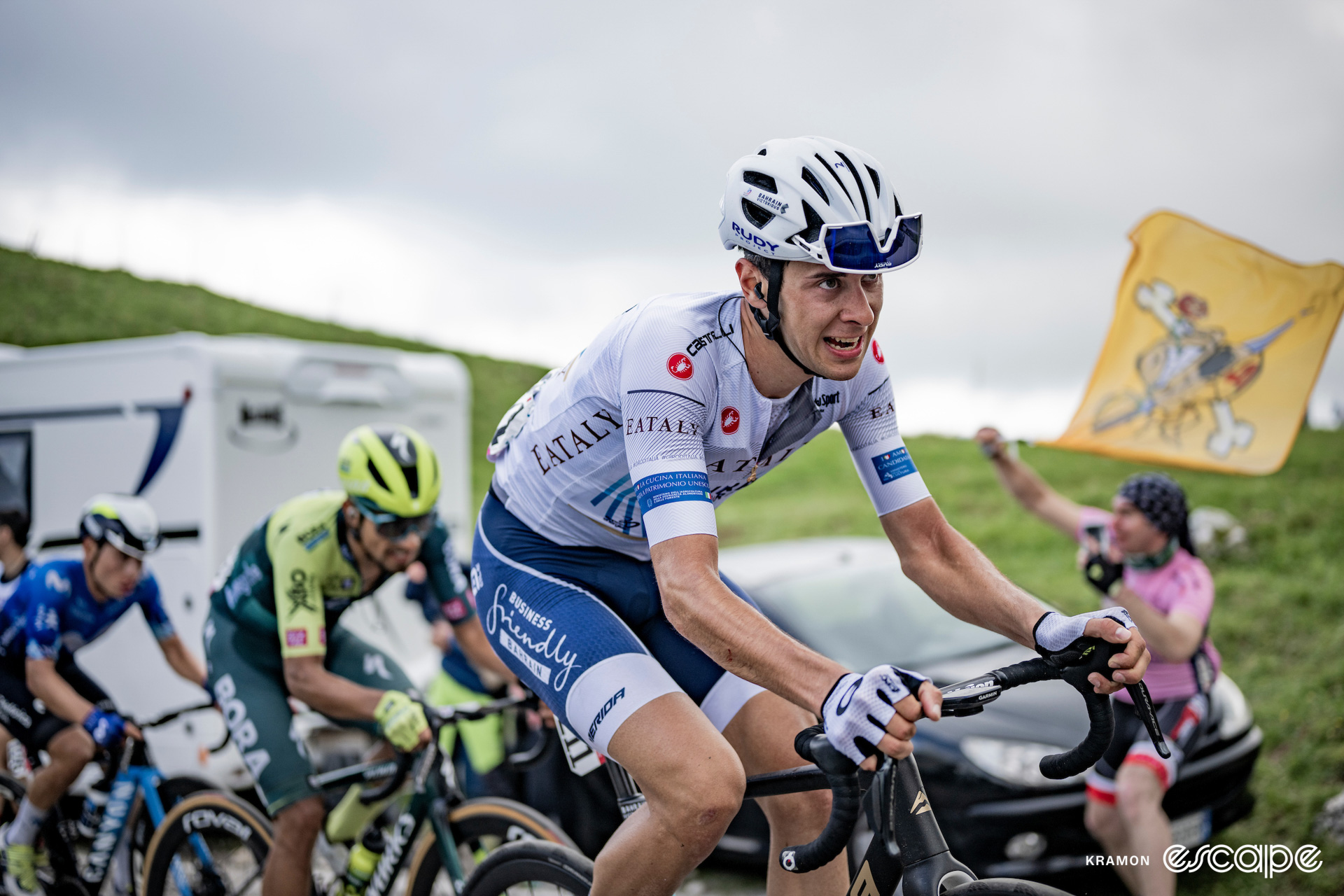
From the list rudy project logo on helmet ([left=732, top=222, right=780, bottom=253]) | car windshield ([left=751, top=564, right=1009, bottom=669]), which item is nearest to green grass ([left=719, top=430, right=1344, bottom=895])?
car windshield ([left=751, top=564, right=1009, bottom=669])

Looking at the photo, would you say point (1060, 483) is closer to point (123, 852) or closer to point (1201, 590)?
point (1201, 590)

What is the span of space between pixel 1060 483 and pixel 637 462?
15.4m

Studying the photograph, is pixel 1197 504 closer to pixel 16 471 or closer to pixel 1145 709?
pixel 1145 709

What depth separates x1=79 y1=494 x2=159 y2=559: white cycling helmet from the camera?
523 centimetres

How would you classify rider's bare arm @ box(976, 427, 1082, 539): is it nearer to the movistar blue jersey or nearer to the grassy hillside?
the movistar blue jersey

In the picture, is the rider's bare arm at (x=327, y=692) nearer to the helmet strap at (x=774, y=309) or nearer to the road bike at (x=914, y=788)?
the road bike at (x=914, y=788)

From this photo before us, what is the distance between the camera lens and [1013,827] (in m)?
4.64

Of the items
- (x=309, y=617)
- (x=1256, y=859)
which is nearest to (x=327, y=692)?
(x=309, y=617)

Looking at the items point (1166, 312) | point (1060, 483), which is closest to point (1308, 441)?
point (1060, 483)

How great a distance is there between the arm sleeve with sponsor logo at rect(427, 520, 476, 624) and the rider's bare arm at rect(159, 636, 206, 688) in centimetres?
151

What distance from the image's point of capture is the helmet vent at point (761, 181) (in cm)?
248

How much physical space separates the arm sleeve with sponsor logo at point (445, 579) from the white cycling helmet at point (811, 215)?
2667 mm

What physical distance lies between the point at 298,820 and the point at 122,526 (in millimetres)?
1980

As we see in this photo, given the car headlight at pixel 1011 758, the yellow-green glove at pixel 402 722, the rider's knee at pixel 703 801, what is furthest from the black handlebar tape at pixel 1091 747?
the car headlight at pixel 1011 758
